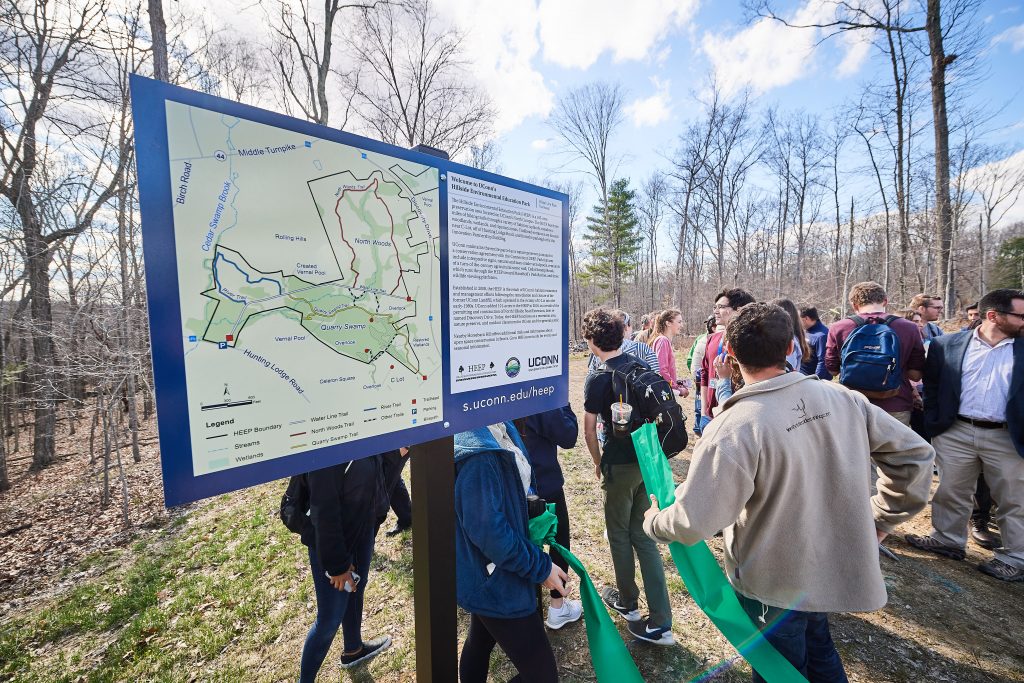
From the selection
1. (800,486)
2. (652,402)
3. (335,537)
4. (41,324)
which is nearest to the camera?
(800,486)

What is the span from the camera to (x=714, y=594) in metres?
2.03

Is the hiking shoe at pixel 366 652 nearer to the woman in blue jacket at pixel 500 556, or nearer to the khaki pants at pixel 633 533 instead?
the woman in blue jacket at pixel 500 556

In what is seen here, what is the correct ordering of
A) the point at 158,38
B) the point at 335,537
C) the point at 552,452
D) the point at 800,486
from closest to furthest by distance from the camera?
the point at 800,486
the point at 335,537
the point at 552,452
the point at 158,38

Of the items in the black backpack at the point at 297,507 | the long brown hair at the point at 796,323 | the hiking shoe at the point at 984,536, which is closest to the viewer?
the black backpack at the point at 297,507

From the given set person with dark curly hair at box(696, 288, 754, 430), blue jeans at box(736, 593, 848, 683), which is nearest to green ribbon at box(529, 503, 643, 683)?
blue jeans at box(736, 593, 848, 683)

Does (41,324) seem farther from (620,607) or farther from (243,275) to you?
(620,607)

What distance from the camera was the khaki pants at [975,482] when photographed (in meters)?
3.48

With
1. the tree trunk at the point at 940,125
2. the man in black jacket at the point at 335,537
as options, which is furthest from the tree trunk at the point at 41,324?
the tree trunk at the point at 940,125

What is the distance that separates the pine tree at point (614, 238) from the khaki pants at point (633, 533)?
A: 25225 millimetres

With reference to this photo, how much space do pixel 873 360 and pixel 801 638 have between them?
3.20 metres

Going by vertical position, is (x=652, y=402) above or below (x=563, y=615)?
above

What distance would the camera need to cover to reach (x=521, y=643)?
74.1 inches

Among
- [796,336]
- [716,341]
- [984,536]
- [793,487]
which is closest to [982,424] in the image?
[984,536]

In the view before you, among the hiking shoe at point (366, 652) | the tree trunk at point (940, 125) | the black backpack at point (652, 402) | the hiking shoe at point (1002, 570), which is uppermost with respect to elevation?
the tree trunk at point (940, 125)
